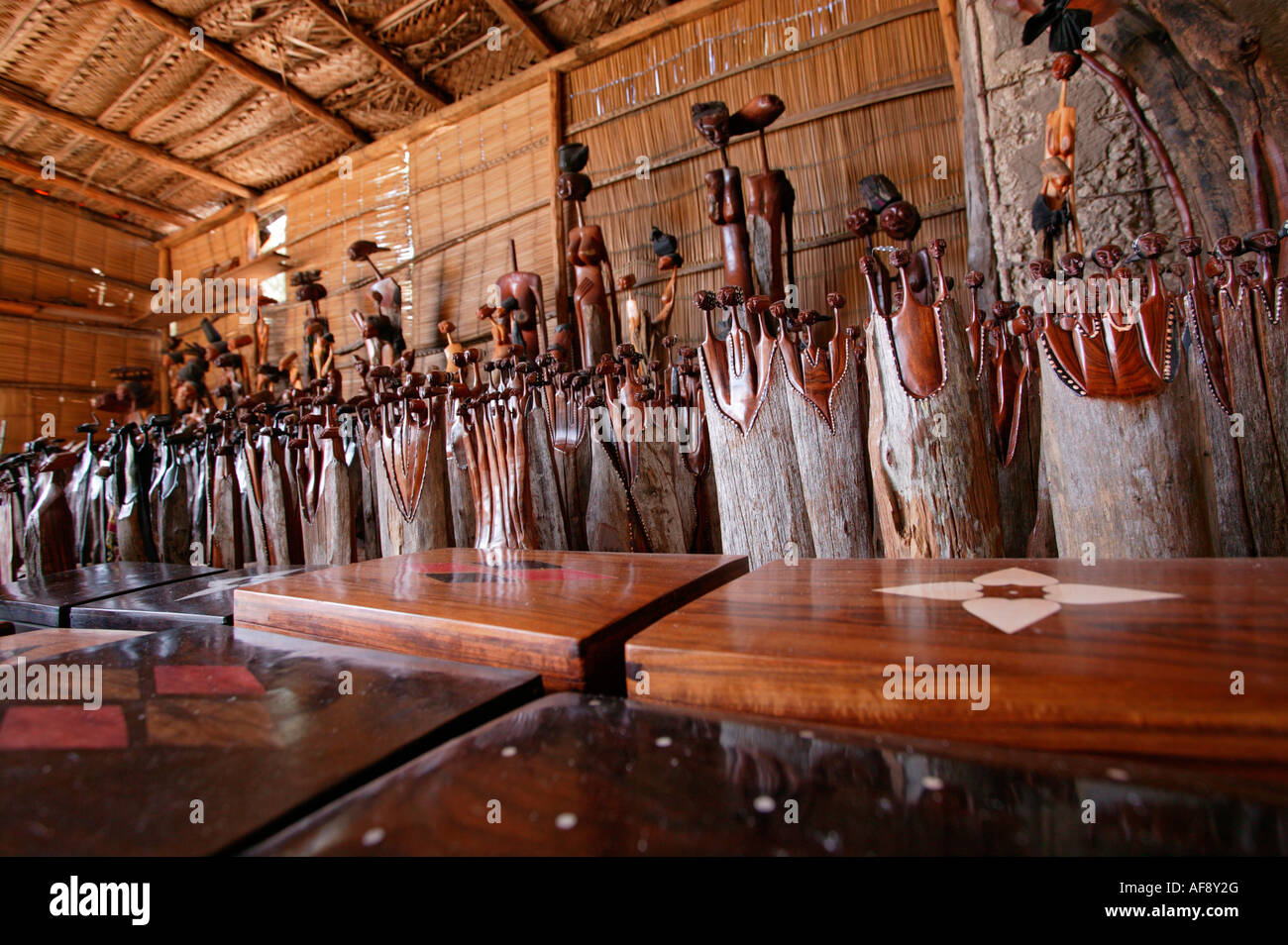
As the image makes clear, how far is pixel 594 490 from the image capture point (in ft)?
9.56

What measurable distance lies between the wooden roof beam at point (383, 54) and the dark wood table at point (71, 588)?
4353 millimetres

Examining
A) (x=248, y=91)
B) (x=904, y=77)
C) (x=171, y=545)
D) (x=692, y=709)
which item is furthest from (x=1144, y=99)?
(x=248, y=91)

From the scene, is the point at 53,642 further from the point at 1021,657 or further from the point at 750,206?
the point at 750,206

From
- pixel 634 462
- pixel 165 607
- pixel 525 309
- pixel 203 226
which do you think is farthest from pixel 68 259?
pixel 165 607

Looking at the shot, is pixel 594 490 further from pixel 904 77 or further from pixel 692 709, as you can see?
pixel 904 77

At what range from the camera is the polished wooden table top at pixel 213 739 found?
451 mm

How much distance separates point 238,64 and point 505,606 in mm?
6353

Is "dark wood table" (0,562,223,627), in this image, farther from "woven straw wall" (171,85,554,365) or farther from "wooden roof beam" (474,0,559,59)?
"wooden roof beam" (474,0,559,59)

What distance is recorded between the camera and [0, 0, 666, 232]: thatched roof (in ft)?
15.6

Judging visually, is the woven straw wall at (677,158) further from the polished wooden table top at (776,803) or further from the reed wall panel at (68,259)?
the polished wooden table top at (776,803)

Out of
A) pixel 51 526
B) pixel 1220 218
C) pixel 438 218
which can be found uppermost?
pixel 438 218

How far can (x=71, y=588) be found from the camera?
1.84m

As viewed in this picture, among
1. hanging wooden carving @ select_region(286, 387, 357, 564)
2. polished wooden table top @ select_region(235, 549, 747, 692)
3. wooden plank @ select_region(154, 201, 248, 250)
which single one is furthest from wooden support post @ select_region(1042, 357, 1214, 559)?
wooden plank @ select_region(154, 201, 248, 250)

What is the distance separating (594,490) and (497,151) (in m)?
4.20
